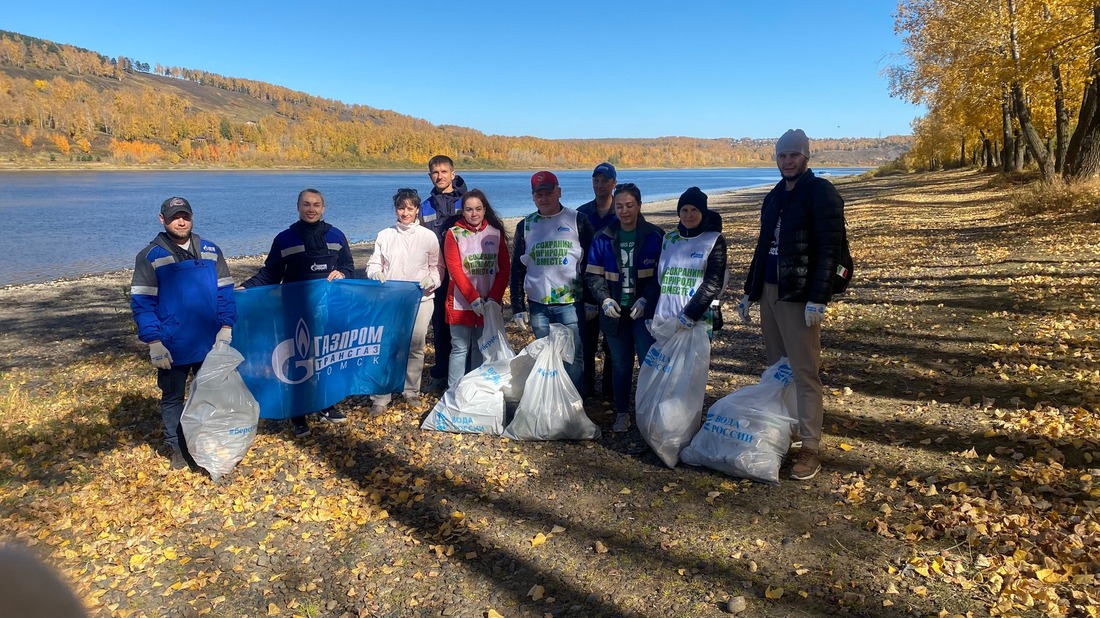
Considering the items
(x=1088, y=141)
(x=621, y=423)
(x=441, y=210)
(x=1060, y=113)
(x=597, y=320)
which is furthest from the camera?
(x=1060, y=113)

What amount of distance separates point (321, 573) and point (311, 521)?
651mm

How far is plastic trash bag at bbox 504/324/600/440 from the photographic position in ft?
17.4

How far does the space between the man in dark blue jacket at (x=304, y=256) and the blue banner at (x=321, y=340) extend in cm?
12

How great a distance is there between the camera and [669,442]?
4.81 metres

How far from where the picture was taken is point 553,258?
5.46 meters

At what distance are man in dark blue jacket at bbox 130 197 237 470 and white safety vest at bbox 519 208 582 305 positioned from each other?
2477mm

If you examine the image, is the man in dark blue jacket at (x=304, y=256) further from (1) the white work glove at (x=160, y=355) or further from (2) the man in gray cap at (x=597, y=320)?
(2) the man in gray cap at (x=597, y=320)

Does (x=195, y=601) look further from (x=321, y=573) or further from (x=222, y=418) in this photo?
(x=222, y=418)

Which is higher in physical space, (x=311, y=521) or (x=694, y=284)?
(x=694, y=284)

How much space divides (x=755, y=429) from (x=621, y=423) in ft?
4.48

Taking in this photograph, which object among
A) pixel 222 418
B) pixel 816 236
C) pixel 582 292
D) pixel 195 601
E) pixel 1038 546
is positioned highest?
pixel 816 236

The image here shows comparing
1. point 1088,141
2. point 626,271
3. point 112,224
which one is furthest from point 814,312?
point 112,224

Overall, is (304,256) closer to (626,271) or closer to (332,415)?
(332,415)

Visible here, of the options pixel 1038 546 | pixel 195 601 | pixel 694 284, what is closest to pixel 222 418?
pixel 195 601
